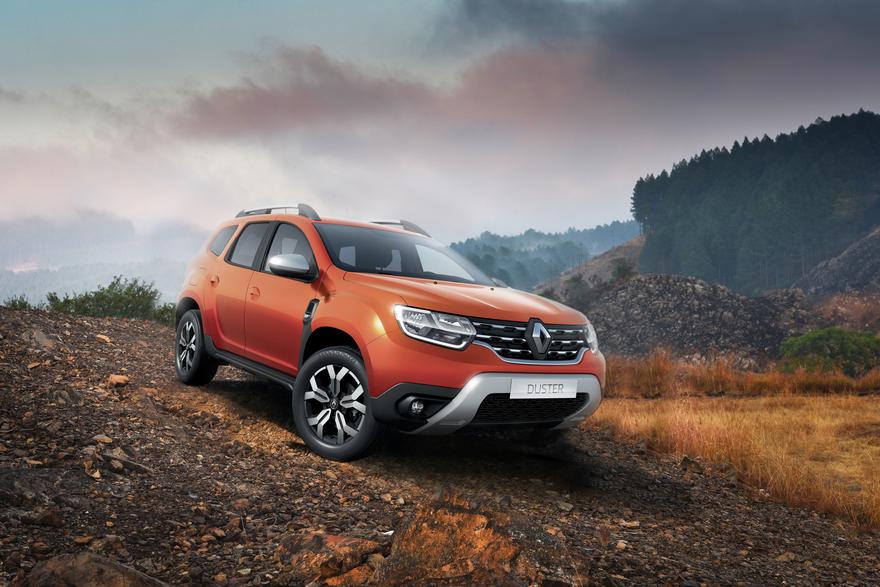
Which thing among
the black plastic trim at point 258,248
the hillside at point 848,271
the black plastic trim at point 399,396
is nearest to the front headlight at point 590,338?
the black plastic trim at point 399,396

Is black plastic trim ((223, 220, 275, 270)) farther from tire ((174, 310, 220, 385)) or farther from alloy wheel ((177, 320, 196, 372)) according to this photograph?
alloy wheel ((177, 320, 196, 372))

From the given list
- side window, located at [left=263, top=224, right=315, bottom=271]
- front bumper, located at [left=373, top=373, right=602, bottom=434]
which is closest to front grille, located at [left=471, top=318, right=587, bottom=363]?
front bumper, located at [left=373, top=373, right=602, bottom=434]

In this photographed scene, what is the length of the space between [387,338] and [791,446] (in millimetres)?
6506

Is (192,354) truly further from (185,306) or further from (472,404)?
(472,404)

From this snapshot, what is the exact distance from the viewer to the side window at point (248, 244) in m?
6.17

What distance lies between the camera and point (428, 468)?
513 cm

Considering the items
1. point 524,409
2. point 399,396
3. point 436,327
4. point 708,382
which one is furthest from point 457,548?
point 708,382

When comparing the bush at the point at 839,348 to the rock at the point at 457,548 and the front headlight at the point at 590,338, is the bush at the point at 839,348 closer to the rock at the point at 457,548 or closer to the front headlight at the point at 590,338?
the front headlight at the point at 590,338

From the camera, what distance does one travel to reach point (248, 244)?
249 inches

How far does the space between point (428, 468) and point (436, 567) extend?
94.0 inches

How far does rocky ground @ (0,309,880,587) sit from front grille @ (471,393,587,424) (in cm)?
56

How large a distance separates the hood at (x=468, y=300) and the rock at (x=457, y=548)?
1.62m

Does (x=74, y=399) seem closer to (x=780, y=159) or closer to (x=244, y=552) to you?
(x=244, y=552)

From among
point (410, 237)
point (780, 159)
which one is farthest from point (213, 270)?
point (780, 159)
